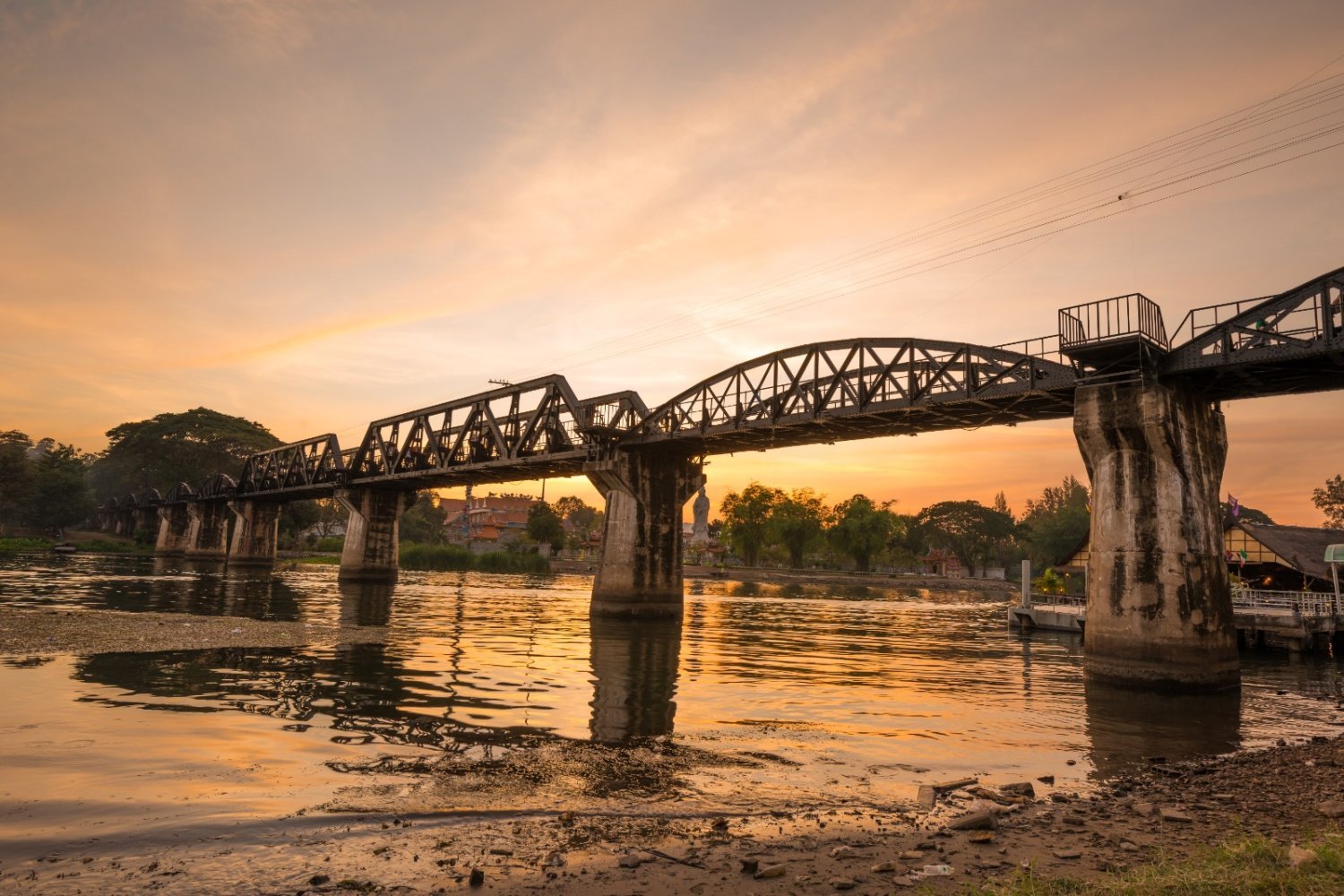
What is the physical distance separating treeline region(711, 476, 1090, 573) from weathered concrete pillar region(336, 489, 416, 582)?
84225mm

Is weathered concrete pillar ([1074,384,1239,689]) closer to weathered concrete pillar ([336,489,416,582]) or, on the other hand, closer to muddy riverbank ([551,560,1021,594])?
weathered concrete pillar ([336,489,416,582])

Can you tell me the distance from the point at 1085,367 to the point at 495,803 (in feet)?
85.7

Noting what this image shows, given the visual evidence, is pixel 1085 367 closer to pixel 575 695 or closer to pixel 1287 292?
pixel 1287 292

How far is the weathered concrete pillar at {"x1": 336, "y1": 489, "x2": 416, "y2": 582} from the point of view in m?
77.1

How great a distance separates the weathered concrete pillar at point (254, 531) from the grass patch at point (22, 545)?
32.9 m

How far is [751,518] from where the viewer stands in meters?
155

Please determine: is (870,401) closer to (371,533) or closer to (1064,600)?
(1064,600)

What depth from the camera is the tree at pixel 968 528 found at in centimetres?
17350

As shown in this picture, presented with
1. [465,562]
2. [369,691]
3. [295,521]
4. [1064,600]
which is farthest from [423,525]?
[369,691]

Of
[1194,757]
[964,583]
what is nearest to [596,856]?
[1194,757]

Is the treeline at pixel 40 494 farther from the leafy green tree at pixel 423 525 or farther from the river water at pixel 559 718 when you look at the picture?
the river water at pixel 559 718

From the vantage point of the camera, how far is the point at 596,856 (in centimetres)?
827

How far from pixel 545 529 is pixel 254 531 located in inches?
1888

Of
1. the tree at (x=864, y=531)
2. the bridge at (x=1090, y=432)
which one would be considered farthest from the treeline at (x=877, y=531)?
the bridge at (x=1090, y=432)
